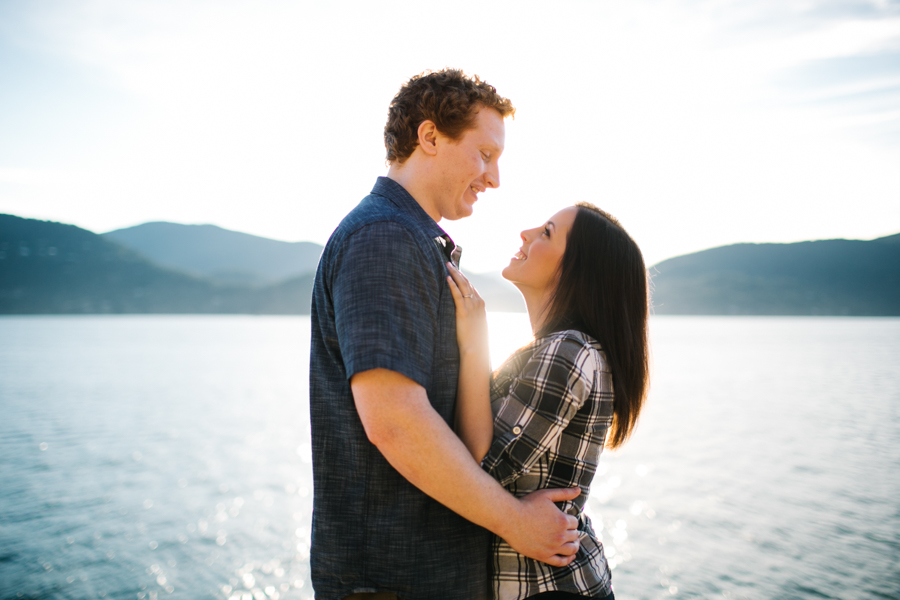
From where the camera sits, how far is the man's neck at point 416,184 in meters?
1.93

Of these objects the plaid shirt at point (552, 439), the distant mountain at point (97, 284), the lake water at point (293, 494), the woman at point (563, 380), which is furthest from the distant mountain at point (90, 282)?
the plaid shirt at point (552, 439)

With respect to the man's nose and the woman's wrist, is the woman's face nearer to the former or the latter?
the man's nose

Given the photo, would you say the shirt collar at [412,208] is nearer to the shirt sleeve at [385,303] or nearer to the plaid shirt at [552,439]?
the shirt sleeve at [385,303]

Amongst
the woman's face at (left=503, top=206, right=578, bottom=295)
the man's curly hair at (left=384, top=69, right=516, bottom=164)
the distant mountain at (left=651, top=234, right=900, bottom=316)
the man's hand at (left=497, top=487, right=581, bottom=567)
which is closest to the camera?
the man's hand at (left=497, top=487, right=581, bottom=567)

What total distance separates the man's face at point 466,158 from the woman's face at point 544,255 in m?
0.51

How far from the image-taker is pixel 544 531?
68.9 inches

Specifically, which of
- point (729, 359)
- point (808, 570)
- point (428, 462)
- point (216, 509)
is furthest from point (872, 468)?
point (729, 359)

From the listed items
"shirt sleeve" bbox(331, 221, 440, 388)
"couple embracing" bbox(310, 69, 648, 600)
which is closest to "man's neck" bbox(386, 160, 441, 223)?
"couple embracing" bbox(310, 69, 648, 600)

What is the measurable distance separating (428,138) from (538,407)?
1.02 m

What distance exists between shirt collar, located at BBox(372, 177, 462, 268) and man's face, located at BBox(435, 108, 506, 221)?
0.53ft

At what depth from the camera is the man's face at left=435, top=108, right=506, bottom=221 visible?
198 centimetres

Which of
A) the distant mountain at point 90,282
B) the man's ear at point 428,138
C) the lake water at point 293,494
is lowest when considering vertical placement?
the lake water at point 293,494

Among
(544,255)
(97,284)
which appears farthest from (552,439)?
(97,284)

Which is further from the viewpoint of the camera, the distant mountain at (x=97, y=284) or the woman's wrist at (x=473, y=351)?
the distant mountain at (x=97, y=284)
